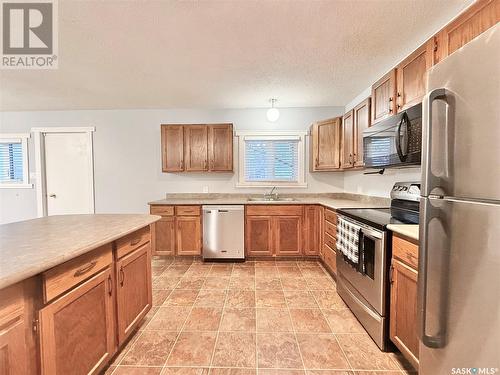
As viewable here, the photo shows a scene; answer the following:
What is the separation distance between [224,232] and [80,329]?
2318mm

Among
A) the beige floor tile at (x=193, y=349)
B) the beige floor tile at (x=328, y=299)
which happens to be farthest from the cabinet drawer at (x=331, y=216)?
the beige floor tile at (x=193, y=349)

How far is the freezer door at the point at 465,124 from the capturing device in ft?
2.54

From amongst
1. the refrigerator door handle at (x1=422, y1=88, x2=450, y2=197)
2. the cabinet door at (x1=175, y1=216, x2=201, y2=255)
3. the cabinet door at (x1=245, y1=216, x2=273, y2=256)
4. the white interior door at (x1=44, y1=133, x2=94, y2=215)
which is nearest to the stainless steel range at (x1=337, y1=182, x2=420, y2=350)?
the refrigerator door handle at (x1=422, y1=88, x2=450, y2=197)

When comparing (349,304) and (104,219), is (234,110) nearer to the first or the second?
(104,219)

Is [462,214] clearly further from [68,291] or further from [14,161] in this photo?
[14,161]

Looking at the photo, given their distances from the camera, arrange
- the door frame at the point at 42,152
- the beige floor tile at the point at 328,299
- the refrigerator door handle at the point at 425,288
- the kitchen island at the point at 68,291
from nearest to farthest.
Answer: the kitchen island at the point at 68,291 → the refrigerator door handle at the point at 425,288 → the beige floor tile at the point at 328,299 → the door frame at the point at 42,152

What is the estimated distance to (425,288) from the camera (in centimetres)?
108

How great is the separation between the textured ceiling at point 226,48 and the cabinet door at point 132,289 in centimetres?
182

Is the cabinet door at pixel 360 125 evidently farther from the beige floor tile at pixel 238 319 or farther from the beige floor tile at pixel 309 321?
the beige floor tile at pixel 238 319

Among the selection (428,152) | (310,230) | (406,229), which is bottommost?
(310,230)

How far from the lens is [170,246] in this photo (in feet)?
11.5

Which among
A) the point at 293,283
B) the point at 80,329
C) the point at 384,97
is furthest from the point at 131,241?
the point at 384,97

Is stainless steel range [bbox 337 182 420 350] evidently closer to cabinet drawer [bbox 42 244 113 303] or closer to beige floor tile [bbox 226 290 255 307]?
beige floor tile [bbox 226 290 255 307]

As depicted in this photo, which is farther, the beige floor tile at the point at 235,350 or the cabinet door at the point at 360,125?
the cabinet door at the point at 360,125
